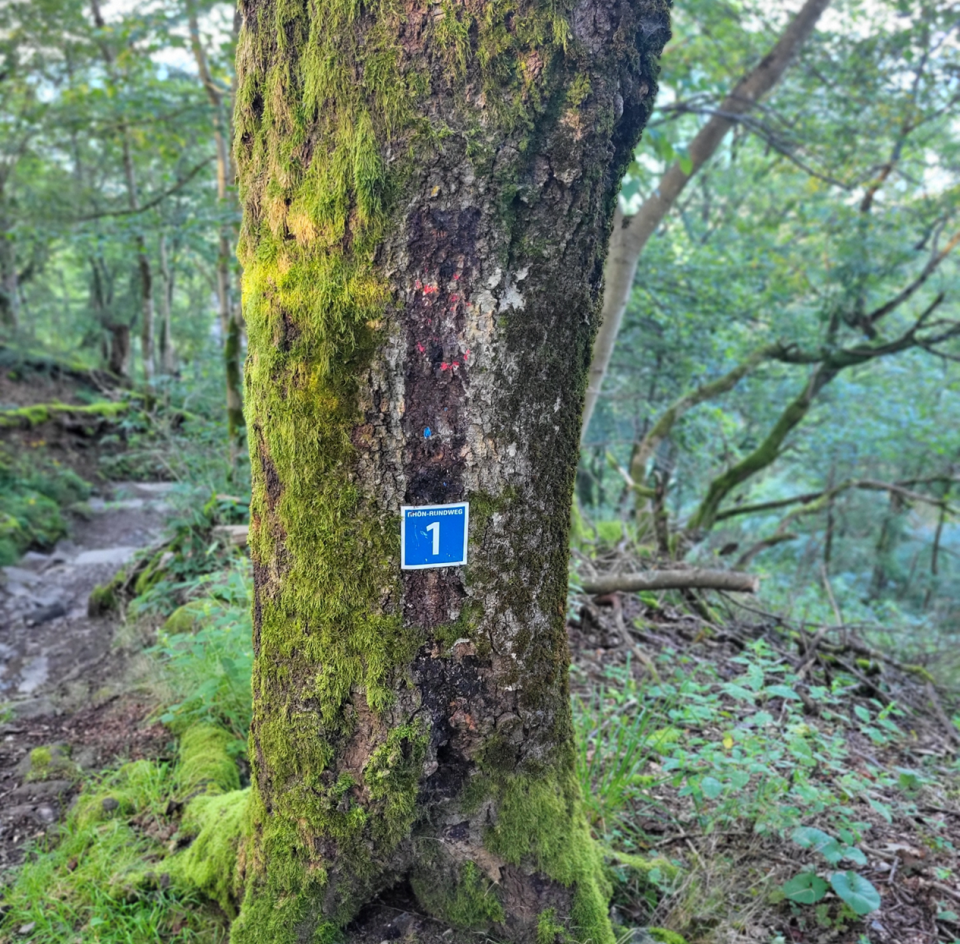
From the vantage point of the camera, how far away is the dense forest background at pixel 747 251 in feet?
→ 18.4

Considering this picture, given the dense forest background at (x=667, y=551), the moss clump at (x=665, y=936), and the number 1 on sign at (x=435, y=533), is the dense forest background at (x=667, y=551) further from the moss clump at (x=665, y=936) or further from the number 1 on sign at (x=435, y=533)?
the number 1 on sign at (x=435, y=533)

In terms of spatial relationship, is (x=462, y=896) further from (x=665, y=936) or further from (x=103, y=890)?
(x=103, y=890)

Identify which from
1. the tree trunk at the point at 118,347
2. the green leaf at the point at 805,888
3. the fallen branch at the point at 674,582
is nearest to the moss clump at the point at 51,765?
the green leaf at the point at 805,888

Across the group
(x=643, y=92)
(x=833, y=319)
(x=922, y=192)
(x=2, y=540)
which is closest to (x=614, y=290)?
(x=643, y=92)

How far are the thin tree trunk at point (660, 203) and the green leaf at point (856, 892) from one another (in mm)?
3009

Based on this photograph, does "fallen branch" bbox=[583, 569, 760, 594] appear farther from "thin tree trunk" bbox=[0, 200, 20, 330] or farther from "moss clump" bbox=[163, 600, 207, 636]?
"thin tree trunk" bbox=[0, 200, 20, 330]

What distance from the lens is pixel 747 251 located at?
8633mm

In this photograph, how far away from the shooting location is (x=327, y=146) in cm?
122

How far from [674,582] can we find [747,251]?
20.0ft

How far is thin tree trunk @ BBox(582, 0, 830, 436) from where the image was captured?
4.40 meters

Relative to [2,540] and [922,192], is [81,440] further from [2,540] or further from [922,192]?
[922,192]

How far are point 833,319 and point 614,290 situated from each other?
496cm

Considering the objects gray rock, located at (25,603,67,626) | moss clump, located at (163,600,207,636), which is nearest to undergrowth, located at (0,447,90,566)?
gray rock, located at (25,603,67,626)

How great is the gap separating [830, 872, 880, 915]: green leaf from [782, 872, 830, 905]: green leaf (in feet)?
0.17
